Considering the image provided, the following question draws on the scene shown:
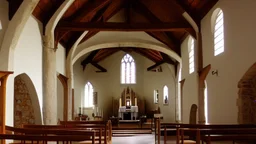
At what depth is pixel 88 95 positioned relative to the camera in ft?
74.9

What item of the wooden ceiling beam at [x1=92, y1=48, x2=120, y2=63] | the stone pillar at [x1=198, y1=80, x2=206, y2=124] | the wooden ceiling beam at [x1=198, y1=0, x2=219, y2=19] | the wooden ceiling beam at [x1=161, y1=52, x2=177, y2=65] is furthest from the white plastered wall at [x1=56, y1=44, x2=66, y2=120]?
the wooden ceiling beam at [x1=161, y1=52, x2=177, y2=65]

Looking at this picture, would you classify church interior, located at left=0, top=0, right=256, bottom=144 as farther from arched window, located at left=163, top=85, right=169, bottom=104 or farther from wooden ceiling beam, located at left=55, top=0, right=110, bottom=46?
arched window, located at left=163, top=85, right=169, bottom=104

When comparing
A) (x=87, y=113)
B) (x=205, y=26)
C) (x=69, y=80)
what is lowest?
(x=87, y=113)

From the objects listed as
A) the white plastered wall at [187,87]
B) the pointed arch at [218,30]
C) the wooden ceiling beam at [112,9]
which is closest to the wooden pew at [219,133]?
the pointed arch at [218,30]

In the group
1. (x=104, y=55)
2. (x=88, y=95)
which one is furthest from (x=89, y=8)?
(x=88, y=95)

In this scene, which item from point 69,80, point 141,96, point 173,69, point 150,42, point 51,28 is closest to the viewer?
point 51,28

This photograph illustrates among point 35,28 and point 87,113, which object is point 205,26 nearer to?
point 35,28

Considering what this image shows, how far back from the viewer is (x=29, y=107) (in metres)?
10.5

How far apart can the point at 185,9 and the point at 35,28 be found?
5.12 metres

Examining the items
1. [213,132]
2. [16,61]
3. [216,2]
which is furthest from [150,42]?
[213,132]

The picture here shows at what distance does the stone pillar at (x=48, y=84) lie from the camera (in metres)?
10.5

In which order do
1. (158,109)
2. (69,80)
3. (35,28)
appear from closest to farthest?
(35,28) < (69,80) < (158,109)

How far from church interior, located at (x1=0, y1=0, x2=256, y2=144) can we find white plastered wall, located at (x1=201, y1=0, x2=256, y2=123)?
0.9 inches

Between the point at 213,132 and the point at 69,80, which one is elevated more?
the point at 69,80
